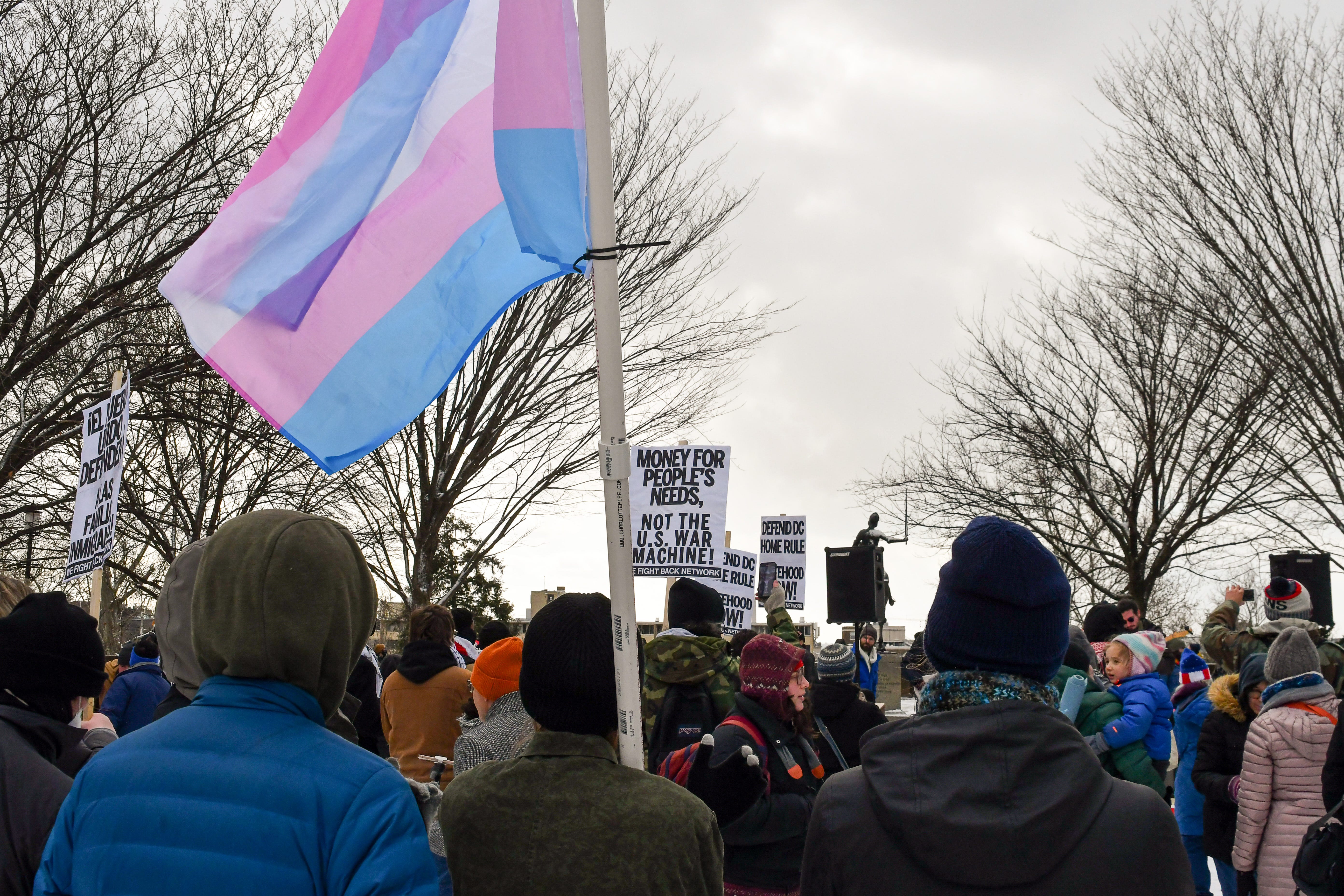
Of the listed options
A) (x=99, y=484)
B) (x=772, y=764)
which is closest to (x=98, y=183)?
(x=99, y=484)

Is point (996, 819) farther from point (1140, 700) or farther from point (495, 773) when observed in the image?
point (1140, 700)

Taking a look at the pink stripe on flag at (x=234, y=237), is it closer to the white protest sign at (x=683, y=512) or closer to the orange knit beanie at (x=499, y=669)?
the orange knit beanie at (x=499, y=669)

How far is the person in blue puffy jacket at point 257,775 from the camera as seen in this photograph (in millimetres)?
1981

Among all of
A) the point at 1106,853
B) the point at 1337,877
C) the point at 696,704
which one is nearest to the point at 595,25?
the point at 1106,853

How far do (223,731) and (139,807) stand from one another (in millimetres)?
176

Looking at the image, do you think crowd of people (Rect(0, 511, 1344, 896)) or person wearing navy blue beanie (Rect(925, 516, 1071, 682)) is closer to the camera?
A: crowd of people (Rect(0, 511, 1344, 896))

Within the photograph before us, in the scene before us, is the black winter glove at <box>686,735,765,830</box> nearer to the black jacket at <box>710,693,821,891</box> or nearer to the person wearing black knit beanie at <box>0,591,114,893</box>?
the black jacket at <box>710,693,821,891</box>

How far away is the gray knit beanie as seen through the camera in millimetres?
5484

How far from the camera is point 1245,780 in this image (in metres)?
5.59

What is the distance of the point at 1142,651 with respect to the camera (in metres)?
6.98

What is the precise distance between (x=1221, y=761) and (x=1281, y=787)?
106 cm

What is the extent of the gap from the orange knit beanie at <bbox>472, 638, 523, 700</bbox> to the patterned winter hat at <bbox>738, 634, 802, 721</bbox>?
1004 mm

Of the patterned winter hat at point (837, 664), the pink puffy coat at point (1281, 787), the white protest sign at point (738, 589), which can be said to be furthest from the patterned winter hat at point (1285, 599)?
the patterned winter hat at point (837, 664)

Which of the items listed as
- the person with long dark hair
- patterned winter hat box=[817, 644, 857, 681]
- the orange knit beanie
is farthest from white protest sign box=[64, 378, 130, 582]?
the person with long dark hair
